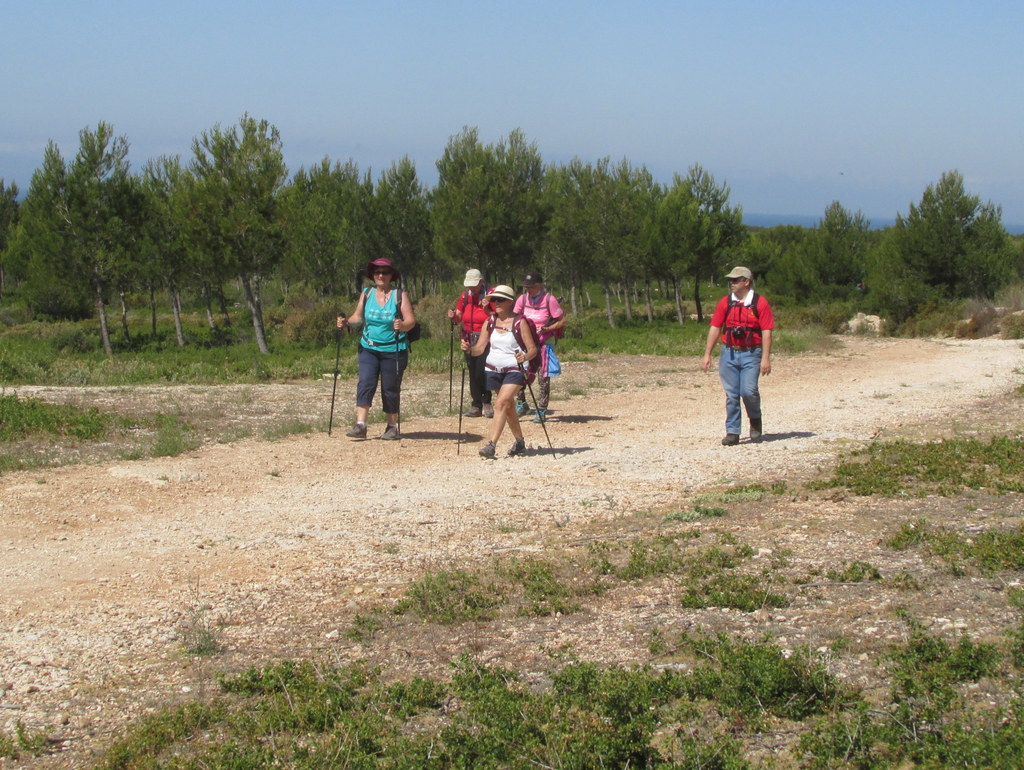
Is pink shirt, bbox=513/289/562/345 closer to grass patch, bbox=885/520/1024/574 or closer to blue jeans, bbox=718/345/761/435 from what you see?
blue jeans, bbox=718/345/761/435

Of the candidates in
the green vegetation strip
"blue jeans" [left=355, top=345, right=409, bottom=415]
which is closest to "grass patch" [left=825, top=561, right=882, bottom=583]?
the green vegetation strip

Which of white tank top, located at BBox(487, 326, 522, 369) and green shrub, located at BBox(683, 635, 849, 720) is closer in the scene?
green shrub, located at BBox(683, 635, 849, 720)

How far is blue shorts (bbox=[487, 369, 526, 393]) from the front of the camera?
9992 millimetres

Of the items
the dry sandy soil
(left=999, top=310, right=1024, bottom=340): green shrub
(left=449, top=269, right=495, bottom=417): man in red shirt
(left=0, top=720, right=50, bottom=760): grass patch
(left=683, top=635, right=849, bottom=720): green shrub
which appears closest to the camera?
→ (left=0, top=720, right=50, bottom=760): grass patch

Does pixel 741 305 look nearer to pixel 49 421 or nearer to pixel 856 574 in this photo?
pixel 856 574

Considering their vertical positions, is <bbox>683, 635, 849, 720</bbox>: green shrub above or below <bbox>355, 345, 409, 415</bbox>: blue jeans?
below

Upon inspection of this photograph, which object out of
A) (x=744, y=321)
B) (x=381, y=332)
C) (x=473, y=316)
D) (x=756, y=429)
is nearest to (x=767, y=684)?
(x=744, y=321)

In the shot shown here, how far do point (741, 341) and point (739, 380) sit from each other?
0.40 m

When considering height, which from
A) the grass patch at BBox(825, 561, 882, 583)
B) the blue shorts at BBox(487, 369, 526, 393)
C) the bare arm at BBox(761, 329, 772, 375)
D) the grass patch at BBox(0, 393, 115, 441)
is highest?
the bare arm at BBox(761, 329, 772, 375)

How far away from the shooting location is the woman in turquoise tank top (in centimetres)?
1061

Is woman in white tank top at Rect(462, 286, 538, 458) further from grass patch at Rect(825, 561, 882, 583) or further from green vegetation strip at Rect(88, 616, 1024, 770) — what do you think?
green vegetation strip at Rect(88, 616, 1024, 770)

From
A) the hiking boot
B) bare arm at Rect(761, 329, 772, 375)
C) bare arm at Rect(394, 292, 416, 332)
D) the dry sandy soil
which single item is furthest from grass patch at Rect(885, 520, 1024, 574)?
bare arm at Rect(394, 292, 416, 332)

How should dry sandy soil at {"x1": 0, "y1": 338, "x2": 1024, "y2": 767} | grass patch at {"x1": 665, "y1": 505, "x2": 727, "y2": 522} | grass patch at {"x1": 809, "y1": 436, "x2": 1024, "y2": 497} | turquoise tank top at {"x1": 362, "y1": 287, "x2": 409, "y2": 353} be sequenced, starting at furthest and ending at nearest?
turquoise tank top at {"x1": 362, "y1": 287, "x2": 409, "y2": 353} < grass patch at {"x1": 809, "y1": 436, "x2": 1024, "y2": 497} < grass patch at {"x1": 665, "y1": 505, "x2": 727, "y2": 522} < dry sandy soil at {"x1": 0, "y1": 338, "x2": 1024, "y2": 767}

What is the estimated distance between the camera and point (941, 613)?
5035 mm
